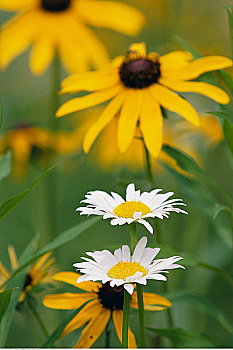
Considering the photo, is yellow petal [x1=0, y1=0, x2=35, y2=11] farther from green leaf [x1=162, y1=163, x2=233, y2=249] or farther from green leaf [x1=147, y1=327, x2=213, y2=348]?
green leaf [x1=147, y1=327, x2=213, y2=348]

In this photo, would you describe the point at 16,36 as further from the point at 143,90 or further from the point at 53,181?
the point at 143,90

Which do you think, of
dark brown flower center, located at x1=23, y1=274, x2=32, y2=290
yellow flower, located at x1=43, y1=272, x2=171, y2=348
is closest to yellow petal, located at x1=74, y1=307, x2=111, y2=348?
yellow flower, located at x1=43, y1=272, x2=171, y2=348

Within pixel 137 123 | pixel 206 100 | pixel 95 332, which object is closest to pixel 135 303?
pixel 95 332

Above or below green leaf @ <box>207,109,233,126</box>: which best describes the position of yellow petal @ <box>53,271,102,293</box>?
below

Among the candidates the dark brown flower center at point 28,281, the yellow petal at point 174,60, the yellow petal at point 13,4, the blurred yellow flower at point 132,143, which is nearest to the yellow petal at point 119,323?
the dark brown flower center at point 28,281

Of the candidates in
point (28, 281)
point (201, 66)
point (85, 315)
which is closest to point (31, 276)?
point (28, 281)

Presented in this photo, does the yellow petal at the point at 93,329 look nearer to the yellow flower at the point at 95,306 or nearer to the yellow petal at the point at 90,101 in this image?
the yellow flower at the point at 95,306

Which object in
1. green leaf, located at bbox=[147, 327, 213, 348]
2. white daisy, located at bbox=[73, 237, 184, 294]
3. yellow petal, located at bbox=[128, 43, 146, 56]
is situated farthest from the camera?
yellow petal, located at bbox=[128, 43, 146, 56]
